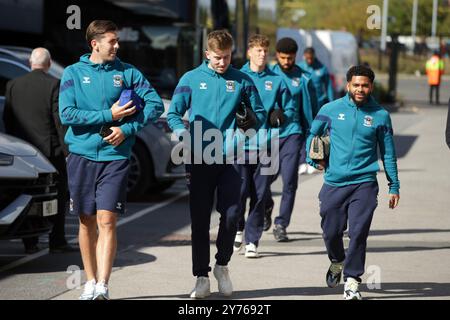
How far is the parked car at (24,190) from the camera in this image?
9.56 meters

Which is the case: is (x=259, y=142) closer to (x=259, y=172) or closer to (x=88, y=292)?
(x=259, y=172)

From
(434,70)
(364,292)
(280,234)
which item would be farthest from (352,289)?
(434,70)

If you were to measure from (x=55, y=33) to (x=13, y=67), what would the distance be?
13.9ft

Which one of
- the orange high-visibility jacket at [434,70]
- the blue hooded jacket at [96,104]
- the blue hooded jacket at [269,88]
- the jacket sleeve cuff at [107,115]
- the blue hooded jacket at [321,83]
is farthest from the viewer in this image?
the orange high-visibility jacket at [434,70]

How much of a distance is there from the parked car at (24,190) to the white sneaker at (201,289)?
173 cm

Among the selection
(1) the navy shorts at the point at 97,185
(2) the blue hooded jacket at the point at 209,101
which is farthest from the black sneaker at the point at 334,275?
(1) the navy shorts at the point at 97,185

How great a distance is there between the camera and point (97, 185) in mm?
8211

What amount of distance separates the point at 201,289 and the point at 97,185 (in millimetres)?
1072

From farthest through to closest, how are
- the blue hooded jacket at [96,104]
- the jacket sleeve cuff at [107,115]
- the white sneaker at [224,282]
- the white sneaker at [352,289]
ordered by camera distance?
the white sneaker at [224,282] < the white sneaker at [352,289] < the blue hooded jacket at [96,104] < the jacket sleeve cuff at [107,115]

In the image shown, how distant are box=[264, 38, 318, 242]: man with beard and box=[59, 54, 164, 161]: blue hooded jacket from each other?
3552 millimetres

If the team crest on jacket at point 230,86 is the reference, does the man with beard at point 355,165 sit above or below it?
below

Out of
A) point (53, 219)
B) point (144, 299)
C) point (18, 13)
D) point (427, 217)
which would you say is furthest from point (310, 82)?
point (18, 13)

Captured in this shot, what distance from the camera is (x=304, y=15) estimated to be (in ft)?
284

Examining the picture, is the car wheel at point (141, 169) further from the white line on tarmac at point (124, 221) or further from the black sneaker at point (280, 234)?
the black sneaker at point (280, 234)
